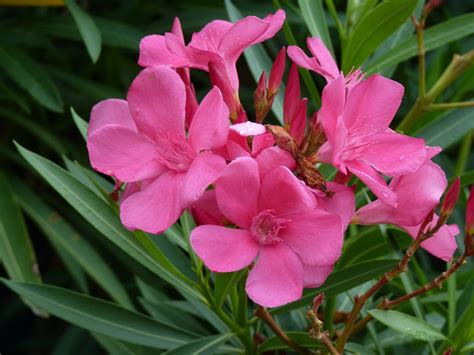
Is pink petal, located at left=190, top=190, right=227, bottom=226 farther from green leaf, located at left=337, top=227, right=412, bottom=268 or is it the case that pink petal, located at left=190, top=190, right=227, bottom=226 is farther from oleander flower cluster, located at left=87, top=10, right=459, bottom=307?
green leaf, located at left=337, top=227, right=412, bottom=268

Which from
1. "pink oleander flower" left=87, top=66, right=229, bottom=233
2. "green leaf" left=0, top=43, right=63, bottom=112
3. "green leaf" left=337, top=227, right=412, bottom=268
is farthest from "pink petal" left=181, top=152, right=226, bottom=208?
"green leaf" left=0, top=43, right=63, bottom=112

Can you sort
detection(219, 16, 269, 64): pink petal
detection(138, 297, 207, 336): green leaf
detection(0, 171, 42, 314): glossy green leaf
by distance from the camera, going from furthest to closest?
detection(0, 171, 42, 314): glossy green leaf, detection(138, 297, 207, 336): green leaf, detection(219, 16, 269, 64): pink petal

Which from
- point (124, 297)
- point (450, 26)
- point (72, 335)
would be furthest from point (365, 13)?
point (72, 335)

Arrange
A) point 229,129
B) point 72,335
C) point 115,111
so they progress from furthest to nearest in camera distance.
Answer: point 72,335, point 115,111, point 229,129

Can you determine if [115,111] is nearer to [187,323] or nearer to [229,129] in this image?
[229,129]

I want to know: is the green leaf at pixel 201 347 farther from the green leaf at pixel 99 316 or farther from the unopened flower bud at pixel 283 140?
the unopened flower bud at pixel 283 140

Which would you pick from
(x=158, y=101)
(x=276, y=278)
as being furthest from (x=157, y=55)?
(x=276, y=278)
